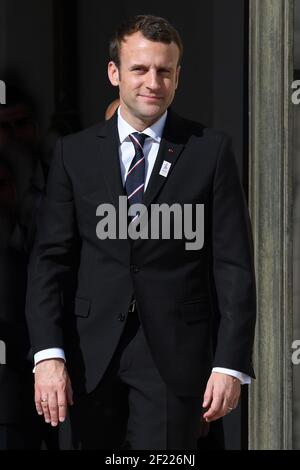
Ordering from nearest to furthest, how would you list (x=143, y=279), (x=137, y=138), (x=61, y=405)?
(x=61, y=405)
(x=143, y=279)
(x=137, y=138)

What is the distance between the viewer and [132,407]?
4652 millimetres

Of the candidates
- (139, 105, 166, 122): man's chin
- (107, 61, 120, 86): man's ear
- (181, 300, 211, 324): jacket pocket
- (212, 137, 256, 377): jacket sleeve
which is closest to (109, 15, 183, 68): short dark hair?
(107, 61, 120, 86): man's ear

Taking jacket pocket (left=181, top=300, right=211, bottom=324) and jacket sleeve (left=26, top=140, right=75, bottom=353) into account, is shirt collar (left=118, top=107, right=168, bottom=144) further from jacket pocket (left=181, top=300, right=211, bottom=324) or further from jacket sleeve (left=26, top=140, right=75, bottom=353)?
A: jacket pocket (left=181, top=300, right=211, bottom=324)

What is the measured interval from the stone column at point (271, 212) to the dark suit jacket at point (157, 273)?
4.28ft

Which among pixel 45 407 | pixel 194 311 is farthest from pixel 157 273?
pixel 45 407

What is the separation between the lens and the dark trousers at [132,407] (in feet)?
15.2

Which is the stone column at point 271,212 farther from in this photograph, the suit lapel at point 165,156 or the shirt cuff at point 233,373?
the shirt cuff at point 233,373

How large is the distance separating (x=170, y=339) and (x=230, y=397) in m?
0.33

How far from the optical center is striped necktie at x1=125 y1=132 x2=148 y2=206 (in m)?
4.71

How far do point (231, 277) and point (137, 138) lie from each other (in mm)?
679

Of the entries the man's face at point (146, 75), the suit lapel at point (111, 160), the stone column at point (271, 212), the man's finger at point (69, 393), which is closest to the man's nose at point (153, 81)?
the man's face at point (146, 75)

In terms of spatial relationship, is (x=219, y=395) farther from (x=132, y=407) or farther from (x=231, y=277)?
(x=231, y=277)

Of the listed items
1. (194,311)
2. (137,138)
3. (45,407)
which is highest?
(137,138)

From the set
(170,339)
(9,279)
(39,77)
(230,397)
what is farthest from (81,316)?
(39,77)
